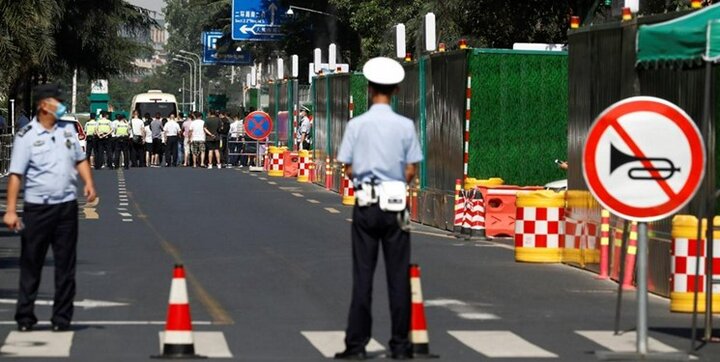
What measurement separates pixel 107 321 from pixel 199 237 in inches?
380

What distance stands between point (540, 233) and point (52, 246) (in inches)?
316

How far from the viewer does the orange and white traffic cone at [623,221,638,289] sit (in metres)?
17.5

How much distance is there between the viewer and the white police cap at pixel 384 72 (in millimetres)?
11953

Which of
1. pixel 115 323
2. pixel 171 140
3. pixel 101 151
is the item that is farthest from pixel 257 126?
pixel 115 323

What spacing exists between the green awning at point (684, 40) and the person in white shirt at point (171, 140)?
40.4 m

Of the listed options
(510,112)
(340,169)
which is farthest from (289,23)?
(510,112)

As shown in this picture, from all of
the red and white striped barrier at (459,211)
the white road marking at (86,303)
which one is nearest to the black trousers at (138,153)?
the red and white striped barrier at (459,211)

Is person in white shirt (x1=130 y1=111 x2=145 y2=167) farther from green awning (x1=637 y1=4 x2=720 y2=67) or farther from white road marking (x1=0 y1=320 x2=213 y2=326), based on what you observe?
green awning (x1=637 y1=4 x2=720 y2=67)

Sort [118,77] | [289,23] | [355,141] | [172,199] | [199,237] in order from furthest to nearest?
[289,23] → [118,77] → [172,199] → [199,237] → [355,141]

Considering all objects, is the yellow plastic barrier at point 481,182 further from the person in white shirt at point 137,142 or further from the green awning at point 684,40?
the person in white shirt at point 137,142

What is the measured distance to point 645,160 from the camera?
487 inches

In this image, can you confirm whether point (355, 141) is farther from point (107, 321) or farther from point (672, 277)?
point (672, 277)

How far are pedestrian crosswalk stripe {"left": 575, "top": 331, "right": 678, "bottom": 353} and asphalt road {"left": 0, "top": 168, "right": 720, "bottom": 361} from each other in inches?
0.6

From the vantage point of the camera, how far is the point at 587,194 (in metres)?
19.6
